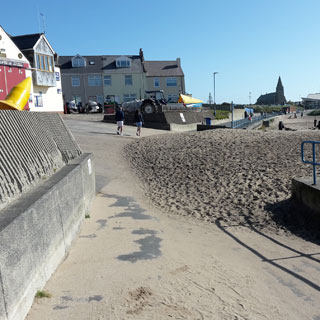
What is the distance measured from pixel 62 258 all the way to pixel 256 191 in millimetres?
5896

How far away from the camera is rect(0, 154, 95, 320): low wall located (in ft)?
10.2

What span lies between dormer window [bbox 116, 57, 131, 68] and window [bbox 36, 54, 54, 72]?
62.1 ft

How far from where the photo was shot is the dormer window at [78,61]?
51.5 meters

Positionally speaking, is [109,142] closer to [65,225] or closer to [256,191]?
[256,191]

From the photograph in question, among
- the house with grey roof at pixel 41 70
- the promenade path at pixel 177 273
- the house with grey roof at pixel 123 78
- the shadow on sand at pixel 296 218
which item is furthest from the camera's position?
the house with grey roof at pixel 123 78

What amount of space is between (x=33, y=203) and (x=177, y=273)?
2042mm

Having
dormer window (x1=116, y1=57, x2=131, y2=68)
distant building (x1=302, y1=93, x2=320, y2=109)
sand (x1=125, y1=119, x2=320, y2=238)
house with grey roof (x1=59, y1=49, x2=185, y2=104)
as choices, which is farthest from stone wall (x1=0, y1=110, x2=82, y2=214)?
distant building (x1=302, y1=93, x2=320, y2=109)

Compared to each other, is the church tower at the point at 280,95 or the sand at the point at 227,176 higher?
the church tower at the point at 280,95

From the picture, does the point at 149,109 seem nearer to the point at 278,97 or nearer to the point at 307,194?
the point at 307,194

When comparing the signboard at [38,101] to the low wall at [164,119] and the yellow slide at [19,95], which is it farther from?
the yellow slide at [19,95]

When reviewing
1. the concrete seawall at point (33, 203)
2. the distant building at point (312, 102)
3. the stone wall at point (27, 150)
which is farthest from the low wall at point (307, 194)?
the distant building at point (312, 102)

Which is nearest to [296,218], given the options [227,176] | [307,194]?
[307,194]

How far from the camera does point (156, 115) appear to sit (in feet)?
87.0

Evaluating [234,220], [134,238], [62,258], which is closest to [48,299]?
[62,258]
